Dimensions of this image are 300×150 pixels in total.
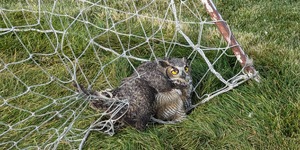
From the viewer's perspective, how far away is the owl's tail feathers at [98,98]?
2602 mm

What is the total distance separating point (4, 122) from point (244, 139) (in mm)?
1405

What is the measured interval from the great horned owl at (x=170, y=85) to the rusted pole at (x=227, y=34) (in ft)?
0.98

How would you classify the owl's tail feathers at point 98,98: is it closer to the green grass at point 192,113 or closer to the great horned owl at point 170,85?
the green grass at point 192,113

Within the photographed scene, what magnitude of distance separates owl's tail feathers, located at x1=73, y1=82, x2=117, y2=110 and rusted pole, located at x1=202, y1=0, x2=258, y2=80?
762mm

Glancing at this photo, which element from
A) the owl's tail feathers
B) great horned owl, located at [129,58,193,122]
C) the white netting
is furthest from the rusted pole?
the owl's tail feathers

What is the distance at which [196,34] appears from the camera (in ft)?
12.0

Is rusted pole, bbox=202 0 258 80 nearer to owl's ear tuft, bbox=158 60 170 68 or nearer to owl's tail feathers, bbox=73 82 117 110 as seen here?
→ owl's ear tuft, bbox=158 60 170 68

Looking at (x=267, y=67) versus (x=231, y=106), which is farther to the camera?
(x=267, y=67)

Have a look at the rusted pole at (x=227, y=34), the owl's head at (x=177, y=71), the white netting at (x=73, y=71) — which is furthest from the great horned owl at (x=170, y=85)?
the rusted pole at (x=227, y=34)

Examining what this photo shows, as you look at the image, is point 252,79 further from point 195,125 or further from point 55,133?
point 55,133

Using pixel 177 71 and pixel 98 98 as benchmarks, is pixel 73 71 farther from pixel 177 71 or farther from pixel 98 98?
pixel 177 71

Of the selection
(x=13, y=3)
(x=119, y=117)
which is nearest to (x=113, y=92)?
(x=119, y=117)

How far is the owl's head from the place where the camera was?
8.78ft

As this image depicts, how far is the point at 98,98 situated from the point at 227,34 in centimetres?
86
